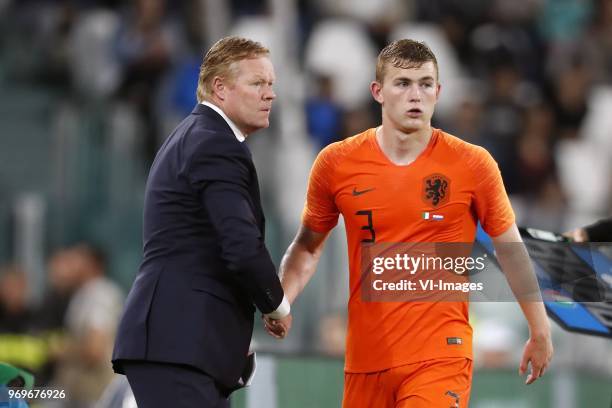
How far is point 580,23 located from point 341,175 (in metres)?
8.01

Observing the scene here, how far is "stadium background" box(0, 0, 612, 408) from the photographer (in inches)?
386

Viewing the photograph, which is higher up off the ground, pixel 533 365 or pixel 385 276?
pixel 385 276

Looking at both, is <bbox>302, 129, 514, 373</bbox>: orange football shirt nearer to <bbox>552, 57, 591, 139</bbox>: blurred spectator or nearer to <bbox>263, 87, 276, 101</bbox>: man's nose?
<bbox>263, 87, 276, 101</bbox>: man's nose

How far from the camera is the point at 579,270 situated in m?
5.82

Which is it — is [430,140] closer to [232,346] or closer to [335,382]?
[232,346]

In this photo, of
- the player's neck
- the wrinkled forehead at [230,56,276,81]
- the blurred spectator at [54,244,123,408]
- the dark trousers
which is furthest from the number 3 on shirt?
the blurred spectator at [54,244,123,408]

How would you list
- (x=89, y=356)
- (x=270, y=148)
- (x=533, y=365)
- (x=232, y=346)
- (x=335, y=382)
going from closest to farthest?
(x=232, y=346)
(x=533, y=365)
(x=335, y=382)
(x=89, y=356)
(x=270, y=148)

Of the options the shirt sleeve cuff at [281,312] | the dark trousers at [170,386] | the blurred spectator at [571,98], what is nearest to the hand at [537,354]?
the shirt sleeve cuff at [281,312]

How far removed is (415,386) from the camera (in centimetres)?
541

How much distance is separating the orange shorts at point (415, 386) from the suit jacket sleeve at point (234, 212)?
0.63 meters

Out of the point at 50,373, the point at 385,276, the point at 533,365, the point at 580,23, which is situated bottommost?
the point at 50,373

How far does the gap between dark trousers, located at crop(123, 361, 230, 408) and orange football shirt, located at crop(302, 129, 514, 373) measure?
2.56 feet

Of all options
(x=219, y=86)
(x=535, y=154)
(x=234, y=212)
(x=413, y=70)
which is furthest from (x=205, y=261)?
(x=535, y=154)

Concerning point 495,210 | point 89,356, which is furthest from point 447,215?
point 89,356
